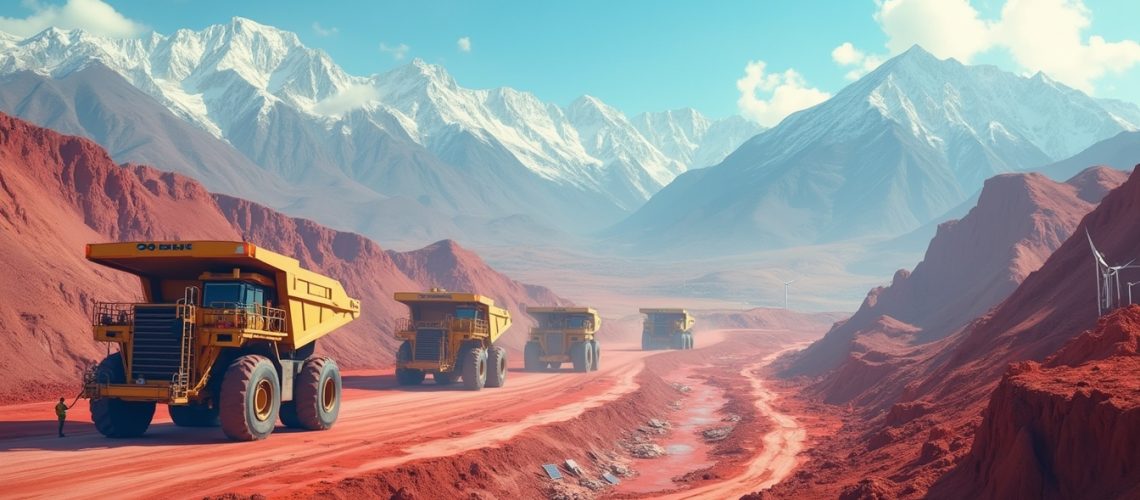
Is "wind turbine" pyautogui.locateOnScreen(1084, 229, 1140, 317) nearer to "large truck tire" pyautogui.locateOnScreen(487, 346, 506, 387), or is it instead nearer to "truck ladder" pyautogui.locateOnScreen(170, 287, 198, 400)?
"truck ladder" pyautogui.locateOnScreen(170, 287, 198, 400)

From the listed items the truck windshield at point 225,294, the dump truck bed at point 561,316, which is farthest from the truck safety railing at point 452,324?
the truck windshield at point 225,294

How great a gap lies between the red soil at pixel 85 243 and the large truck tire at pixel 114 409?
6.86 m

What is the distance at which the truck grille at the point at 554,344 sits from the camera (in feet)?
183

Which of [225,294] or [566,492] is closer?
[225,294]

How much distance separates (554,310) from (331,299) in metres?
30.8

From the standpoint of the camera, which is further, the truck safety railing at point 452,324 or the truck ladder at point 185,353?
the truck safety railing at point 452,324

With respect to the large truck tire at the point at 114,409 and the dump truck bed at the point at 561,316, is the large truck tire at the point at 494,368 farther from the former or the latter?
the large truck tire at the point at 114,409

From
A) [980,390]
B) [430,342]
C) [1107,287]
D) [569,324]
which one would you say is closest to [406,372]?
[430,342]

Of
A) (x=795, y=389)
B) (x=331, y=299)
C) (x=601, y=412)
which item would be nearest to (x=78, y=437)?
(x=331, y=299)

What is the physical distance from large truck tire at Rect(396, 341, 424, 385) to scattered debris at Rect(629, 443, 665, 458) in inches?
522

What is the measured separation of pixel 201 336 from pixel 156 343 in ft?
3.06

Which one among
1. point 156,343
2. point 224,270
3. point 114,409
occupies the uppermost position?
point 224,270

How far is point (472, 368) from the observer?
40.0 m

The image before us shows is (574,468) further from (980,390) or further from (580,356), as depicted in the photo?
(580,356)
